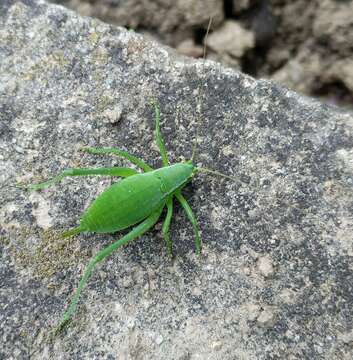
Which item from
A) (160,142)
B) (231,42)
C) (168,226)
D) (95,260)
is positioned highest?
(231,42)

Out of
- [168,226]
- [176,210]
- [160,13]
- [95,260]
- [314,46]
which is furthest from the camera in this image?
→ [160,13]

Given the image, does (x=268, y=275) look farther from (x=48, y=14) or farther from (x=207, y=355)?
(x=48, y=14)

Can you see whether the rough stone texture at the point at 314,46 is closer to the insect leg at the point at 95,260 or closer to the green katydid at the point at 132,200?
the green katydid at the point at 132,200

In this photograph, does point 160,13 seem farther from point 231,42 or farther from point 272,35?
point 272,35

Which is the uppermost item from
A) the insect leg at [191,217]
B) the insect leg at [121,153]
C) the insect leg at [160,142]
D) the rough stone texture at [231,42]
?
the rough stone texture at [231,42]

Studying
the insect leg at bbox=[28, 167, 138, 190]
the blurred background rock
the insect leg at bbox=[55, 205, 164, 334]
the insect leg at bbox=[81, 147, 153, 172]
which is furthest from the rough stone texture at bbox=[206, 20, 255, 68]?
the insect leg at bbox=[55, 205, 164, 334]

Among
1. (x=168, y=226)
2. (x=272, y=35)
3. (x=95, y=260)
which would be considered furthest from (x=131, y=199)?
(x=272, y=35)

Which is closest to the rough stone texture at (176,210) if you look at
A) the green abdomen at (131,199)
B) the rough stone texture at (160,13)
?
the green abdomen at (131,199)

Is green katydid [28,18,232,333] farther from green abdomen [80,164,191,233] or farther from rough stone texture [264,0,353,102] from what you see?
rough stone texture [264,0,353,102]
